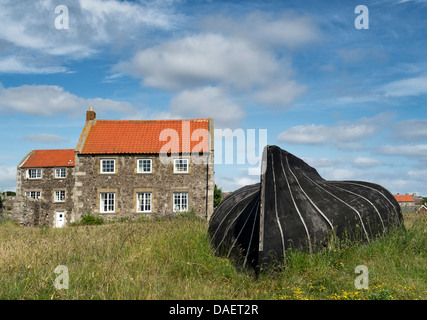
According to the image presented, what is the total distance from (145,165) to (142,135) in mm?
2564

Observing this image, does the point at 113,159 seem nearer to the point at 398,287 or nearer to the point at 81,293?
the point at 81,293

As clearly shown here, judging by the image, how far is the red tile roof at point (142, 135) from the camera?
24.9 metres

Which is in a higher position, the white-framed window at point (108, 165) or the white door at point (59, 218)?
the white-framed window at point (108, 165)

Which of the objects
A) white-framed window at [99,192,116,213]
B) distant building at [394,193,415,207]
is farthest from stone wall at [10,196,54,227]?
distant building at [394,193,415,207]

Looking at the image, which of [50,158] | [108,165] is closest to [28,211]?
[108,165]

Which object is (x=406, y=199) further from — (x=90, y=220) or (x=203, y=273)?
(x=203, y=273)

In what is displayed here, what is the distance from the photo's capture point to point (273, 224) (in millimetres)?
5816

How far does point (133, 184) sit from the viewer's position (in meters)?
24.7

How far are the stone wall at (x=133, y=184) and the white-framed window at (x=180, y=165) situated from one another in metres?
0.25

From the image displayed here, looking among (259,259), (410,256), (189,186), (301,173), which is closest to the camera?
(259,259)

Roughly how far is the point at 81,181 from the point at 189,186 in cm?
772

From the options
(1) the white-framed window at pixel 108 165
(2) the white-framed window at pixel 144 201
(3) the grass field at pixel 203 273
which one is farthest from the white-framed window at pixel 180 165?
(3) the grass field at pixel 203 273

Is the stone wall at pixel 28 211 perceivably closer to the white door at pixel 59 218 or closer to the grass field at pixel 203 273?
the white door at pixel 59 218
